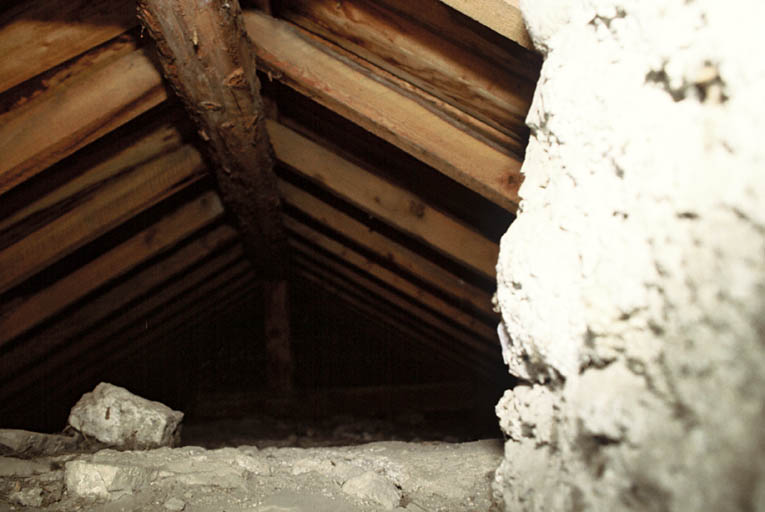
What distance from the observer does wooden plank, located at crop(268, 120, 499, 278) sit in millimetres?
2121

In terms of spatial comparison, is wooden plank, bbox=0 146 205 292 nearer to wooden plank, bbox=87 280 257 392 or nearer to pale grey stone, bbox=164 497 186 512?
pale grey stone, bbox=164 497 186 512

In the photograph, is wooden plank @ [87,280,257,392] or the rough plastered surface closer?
the rough plastered surface

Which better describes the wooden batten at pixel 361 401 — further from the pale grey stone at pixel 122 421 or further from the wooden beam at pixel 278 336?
the pale grey stone at pixel 122 421

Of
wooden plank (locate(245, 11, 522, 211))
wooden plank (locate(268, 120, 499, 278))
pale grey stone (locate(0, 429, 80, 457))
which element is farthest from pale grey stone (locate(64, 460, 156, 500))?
wooden plank (locate(268, 120, 499, 278))

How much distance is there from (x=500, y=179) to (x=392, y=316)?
241 cm

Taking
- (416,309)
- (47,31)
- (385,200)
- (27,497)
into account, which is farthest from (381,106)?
(416,309)

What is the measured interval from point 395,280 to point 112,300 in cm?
151

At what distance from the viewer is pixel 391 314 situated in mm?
3840

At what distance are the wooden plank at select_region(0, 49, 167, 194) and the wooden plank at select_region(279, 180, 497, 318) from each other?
1.06 metres

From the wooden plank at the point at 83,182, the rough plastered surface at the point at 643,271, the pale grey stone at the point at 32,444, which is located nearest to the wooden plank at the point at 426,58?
the rough plastered surface at the point at 643,271

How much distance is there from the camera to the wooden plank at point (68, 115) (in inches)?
59.7

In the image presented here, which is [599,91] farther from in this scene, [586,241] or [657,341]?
[657,341]

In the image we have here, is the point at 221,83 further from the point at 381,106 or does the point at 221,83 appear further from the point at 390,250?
the point at 390,250

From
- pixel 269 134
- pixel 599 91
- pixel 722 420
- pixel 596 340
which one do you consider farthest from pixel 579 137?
pixel 269 134
